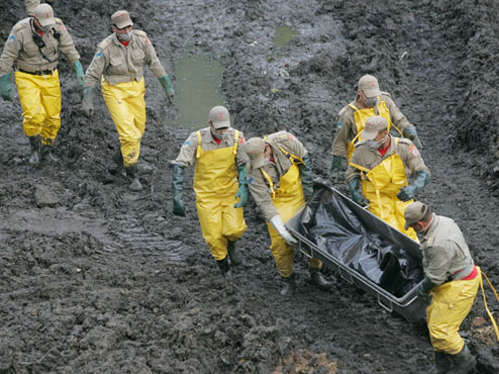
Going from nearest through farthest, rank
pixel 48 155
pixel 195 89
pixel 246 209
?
pixel 246 209 → pixel 48 155 → pixel 195 89

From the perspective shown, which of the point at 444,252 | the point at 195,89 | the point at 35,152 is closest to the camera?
the point at 444,252

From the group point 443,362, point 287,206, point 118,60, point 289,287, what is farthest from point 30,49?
point 443,362

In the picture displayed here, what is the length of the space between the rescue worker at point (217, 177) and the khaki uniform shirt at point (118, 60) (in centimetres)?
228

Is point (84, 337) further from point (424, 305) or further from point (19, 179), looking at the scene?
point (19, 179)

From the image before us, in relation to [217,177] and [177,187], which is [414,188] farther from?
[177,187]

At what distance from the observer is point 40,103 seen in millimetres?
9594

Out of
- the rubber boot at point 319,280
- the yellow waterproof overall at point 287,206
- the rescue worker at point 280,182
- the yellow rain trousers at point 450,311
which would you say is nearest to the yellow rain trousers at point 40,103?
the rescue worker at point 280,182

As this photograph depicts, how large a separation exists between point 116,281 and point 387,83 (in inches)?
256

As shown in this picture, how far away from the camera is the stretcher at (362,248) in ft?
20.4

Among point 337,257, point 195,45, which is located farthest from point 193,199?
point 195,45

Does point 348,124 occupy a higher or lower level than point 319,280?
higher

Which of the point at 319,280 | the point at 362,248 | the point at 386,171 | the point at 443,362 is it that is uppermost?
the point at 386,171

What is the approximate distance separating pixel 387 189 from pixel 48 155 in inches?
204

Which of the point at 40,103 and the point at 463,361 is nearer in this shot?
the point at 463,361
